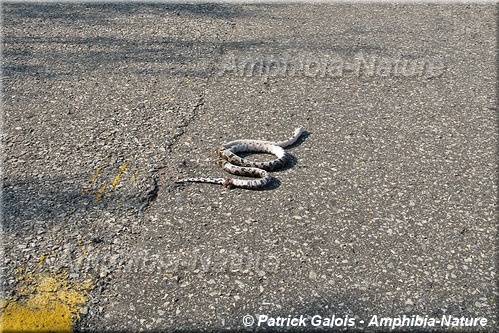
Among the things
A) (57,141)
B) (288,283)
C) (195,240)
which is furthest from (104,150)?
(288,283)

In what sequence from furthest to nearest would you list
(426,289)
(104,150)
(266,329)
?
(104,150), (426,289), (266,329)

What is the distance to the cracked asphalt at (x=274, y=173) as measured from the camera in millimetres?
3598

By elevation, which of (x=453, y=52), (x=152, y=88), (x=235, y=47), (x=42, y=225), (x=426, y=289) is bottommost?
(x=42, y=225)

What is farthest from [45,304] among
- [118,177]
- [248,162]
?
[248,162]

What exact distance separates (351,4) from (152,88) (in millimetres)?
3689

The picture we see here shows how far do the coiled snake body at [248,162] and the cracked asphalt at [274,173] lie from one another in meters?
0.08

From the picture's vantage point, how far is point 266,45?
7.28 metres

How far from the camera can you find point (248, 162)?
4891 mm

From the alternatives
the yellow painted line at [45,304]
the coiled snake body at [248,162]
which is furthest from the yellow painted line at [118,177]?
the yellow painted line at [45,304]

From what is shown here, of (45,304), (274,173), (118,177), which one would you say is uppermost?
(274,173)

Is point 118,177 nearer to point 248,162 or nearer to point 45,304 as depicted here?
point 248,162

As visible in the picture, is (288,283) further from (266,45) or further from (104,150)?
(266,45)

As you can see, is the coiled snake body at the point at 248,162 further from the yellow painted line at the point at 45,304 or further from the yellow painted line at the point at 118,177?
the yellow painted line at the point at 45,304

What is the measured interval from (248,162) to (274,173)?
216 millimetres
